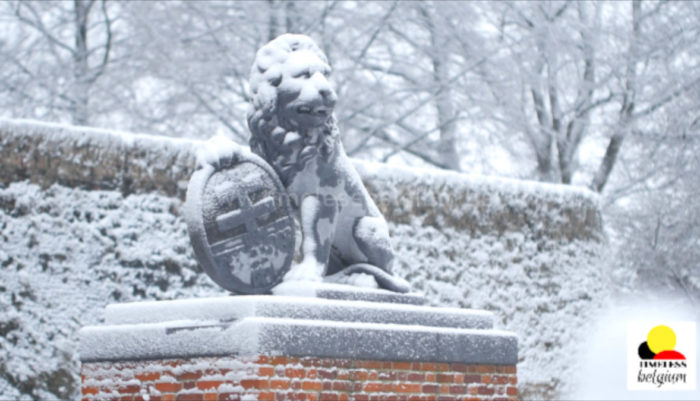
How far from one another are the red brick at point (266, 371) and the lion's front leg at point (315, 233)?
2.74 feet

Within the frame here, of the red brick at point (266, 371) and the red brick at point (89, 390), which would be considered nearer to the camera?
the red brick at point (266, 371)

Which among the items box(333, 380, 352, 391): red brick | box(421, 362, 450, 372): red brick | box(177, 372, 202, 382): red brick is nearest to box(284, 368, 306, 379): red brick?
box(333, 380, 352, 391): red brick

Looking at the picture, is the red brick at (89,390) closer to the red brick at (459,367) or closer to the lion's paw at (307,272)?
the lion's paw at (307,272)

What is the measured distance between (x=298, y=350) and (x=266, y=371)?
0.68ft

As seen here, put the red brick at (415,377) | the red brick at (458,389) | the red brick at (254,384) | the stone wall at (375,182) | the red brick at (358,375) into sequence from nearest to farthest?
the red brick at (254,384) → the red brick at (358,375) → the red brick at (415,377) → the red brick at (458,389) → the stone wall at (375,182)

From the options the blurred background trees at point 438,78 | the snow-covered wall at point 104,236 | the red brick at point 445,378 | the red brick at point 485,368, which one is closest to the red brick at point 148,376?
the red brick at point 445,378

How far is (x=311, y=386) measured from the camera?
20.4ft

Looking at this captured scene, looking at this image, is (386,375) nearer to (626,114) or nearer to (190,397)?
(190,397)

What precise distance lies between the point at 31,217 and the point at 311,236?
402 cm

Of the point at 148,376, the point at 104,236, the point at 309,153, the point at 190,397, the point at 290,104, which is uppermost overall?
the point at 290,104

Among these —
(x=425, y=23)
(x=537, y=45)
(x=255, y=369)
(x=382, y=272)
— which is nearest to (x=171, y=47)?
(x=425, y=23)

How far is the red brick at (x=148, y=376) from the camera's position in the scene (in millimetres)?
6484

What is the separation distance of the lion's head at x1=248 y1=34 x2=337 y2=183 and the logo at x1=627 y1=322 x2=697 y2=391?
4288 mm

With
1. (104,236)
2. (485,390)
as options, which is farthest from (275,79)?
(104,236)
